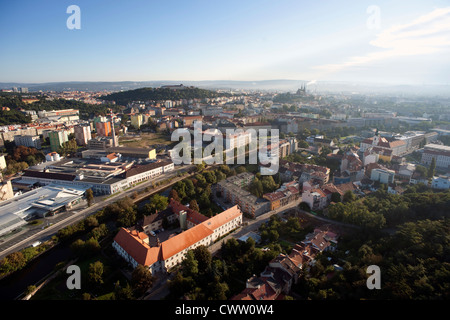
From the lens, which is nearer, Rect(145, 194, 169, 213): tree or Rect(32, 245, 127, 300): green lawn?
Rect(32, 245, 127, 300): green lawn

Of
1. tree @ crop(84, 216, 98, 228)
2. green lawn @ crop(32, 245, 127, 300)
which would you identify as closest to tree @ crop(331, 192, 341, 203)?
green lawn @ crop(32, 245, 127, 300)

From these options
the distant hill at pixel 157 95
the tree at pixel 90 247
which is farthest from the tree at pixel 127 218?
the distant hill at pixel 157 95

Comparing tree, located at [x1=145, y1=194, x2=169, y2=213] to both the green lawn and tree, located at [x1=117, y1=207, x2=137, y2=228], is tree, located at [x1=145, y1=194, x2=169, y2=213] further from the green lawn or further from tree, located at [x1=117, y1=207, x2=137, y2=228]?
the green lawn

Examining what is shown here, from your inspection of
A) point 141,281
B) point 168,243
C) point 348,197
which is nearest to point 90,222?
point 168,243

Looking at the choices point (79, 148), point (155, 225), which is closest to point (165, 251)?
point (155, 225)
